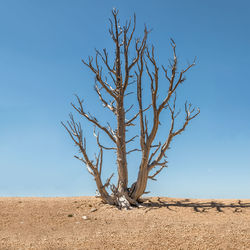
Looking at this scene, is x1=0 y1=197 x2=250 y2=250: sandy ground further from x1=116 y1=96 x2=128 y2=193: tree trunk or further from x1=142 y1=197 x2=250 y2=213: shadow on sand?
x1=116 y1=96 x2=128 y2=193: tree trunk

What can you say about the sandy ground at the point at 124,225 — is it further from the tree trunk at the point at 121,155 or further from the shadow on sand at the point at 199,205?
the tree trunk at the point at 121,155

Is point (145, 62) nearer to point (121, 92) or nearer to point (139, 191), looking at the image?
point (121, 92)

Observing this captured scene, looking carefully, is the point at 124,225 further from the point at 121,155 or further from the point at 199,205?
the point at 199,205

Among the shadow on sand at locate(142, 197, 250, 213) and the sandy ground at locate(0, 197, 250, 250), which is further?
the shadow on sand at locate(142, 197, 250, 213)

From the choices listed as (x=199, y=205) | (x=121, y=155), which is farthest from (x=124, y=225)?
(x=199, y=205)

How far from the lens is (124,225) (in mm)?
9242

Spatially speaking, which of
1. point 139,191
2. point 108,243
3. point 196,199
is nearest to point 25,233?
point 108,243

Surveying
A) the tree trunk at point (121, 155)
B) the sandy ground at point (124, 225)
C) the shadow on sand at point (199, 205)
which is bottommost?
the sandy ground at point (124, 225)

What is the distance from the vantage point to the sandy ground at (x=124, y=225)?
7812 mm

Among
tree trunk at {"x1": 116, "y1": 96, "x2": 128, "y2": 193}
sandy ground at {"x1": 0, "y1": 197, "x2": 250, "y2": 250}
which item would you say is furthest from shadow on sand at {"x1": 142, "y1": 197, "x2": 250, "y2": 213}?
tree trunk at {"x1": 116, "y1": 96, "x2": 128, "y2": 193}

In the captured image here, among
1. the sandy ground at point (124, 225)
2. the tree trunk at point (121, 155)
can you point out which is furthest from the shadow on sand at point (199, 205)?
the tree trunk at point (121, 155)

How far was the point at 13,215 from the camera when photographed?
10281mm

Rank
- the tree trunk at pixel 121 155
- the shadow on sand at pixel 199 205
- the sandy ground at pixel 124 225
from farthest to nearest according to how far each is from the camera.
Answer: the tree trunk at pixel 121 155 < the shadow on sand at pixel 199 205 < the sandy ground at pixel 124 225

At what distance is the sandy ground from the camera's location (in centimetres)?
781
